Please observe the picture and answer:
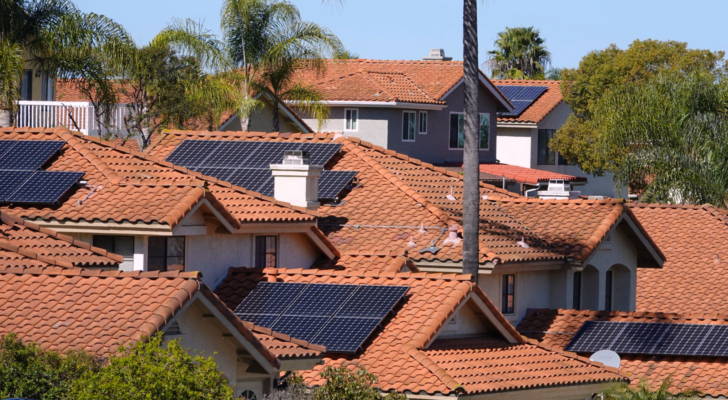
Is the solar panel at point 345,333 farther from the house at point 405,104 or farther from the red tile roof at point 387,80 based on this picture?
the red tile roof at point 387,80

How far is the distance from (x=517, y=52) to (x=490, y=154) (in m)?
25.4

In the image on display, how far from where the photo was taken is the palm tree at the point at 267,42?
3800 centimetres

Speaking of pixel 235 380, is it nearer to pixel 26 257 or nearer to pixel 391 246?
pixel 26 257

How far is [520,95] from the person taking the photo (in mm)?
61812

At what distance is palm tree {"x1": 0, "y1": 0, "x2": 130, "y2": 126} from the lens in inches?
1273

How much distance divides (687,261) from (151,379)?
24.9 m

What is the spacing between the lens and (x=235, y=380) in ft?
56.2

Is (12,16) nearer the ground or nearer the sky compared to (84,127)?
nearer the sky

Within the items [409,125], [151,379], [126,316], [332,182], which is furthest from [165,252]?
[409,125]

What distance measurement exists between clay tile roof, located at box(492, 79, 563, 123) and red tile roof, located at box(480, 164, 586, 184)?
8.65ft

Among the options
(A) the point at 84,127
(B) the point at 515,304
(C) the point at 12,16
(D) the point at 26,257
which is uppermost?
(C) the point at 12,16

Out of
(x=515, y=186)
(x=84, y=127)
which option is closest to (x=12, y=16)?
(x=84, y=127)

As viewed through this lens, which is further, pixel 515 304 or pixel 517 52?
pixel 517 52

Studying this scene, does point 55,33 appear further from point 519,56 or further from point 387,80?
point 519,56
